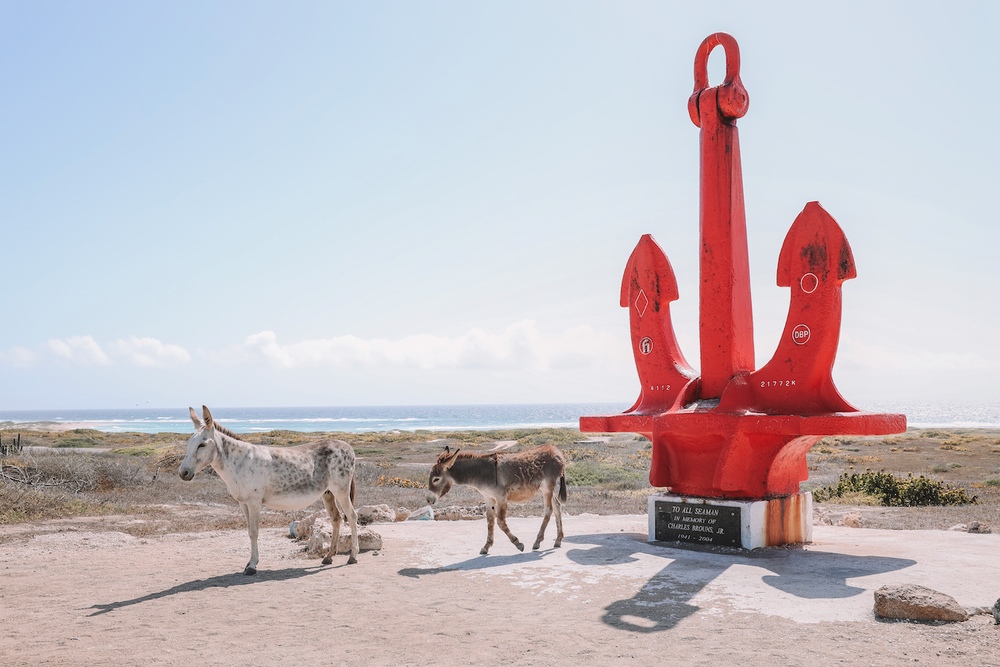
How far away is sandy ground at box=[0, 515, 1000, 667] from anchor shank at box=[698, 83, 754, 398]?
273cm

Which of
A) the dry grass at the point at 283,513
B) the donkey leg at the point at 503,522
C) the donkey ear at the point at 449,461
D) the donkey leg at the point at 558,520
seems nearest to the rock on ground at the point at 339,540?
the donkey ear at the point at 449,461

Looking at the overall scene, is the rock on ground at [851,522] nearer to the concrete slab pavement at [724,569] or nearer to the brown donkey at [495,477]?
the concrete slab pavement at [724,569]

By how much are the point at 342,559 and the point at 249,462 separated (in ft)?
6.13

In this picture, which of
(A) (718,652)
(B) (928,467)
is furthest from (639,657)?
(B) (928,467)

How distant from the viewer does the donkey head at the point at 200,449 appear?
771 cm

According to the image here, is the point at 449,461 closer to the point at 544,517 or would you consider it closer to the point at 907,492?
the point at 544,517

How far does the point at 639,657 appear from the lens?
5.12m

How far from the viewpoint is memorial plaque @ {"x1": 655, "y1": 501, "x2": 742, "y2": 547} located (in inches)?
363

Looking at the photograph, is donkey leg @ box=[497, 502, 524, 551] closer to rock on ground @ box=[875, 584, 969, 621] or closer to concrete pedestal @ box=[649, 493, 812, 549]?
concrete pedestal @ box=[649, 493, 812, 549]

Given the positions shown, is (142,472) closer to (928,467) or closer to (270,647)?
(270,647)

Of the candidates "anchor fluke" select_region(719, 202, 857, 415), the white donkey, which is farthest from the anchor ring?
the white donkey

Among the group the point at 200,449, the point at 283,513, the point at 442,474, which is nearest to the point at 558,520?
the point at 442,474

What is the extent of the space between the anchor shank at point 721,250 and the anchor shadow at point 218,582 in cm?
612

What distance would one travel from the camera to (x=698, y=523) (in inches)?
376
